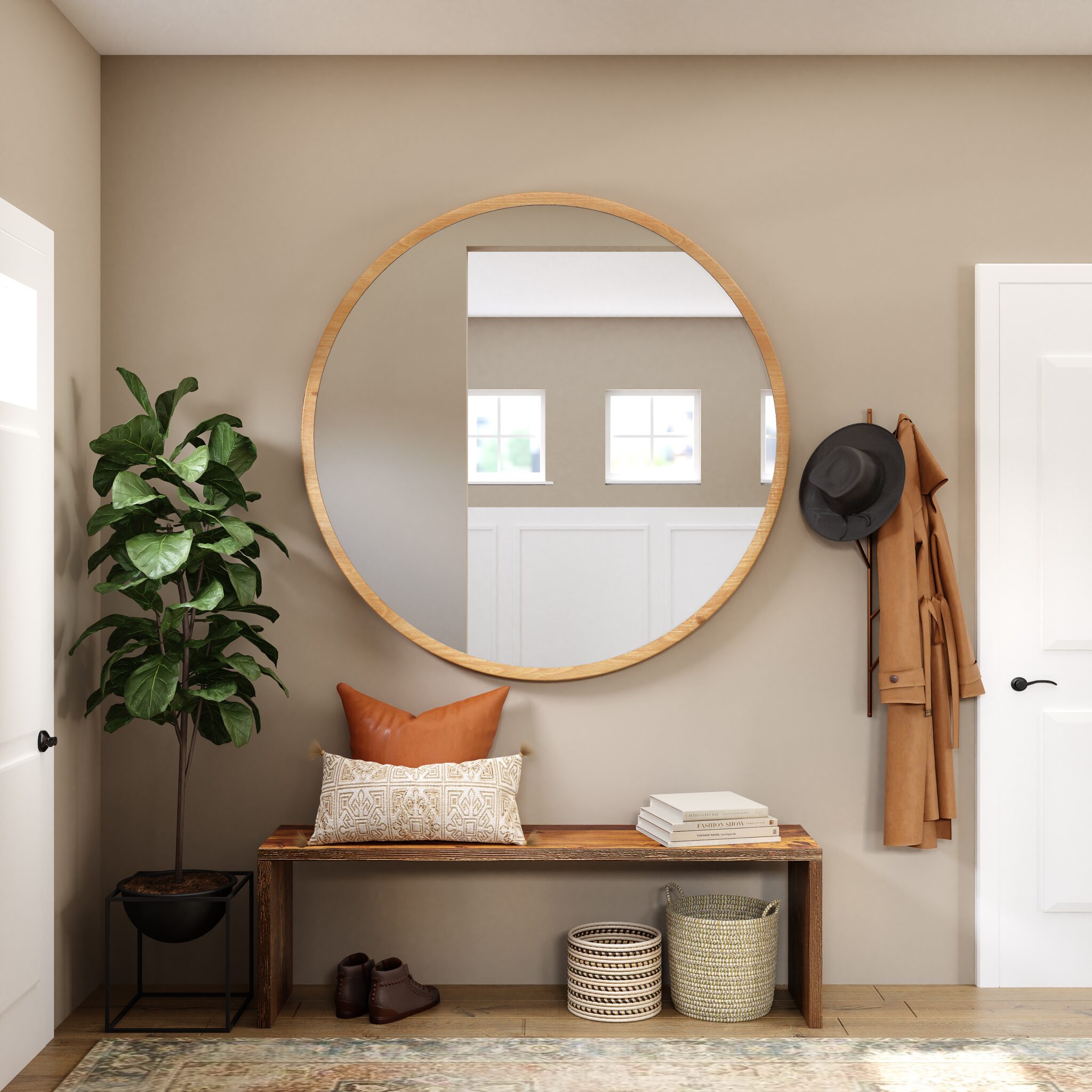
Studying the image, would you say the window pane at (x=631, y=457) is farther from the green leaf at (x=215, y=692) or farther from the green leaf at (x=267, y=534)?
the green leaf at (x=215, y=692)

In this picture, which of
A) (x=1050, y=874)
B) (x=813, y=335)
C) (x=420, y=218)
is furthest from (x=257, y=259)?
(x=1050, y=874)

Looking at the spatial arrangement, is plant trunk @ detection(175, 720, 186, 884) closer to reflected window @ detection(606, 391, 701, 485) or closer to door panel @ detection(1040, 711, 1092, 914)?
reflected window @ detection(606, 391, 701, 485)

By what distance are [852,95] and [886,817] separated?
6.84 ft

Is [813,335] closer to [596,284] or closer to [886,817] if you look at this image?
[596,284]

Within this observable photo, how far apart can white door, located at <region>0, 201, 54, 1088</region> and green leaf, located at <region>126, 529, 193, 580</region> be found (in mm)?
268

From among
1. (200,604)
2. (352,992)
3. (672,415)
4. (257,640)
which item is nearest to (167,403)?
(200,604)

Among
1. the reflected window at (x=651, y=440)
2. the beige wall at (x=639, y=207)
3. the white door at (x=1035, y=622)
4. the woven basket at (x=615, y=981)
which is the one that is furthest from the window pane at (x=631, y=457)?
the woven basket at (x=615, y=981)

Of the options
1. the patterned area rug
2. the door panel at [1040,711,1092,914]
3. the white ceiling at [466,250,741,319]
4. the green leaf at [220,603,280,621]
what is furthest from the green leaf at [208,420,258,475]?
the door panel at [1040,711,1092,914]

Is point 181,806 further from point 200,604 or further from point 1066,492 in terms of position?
point 1066,492

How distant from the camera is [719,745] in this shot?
301cm

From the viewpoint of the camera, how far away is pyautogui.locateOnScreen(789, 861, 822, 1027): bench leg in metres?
2.68

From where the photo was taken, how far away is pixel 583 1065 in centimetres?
249

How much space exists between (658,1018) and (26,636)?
1.90 m

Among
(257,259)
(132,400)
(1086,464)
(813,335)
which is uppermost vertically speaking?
(257,259)
